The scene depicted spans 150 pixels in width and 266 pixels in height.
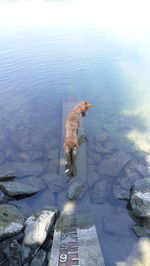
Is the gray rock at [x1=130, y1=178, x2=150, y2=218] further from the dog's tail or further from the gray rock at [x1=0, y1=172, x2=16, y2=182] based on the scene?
the gray rock at [x1=0, y1=172, x2=16, y2=182]

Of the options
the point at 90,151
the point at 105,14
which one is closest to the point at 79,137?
the point at 90,151

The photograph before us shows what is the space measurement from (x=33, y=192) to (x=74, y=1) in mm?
39061

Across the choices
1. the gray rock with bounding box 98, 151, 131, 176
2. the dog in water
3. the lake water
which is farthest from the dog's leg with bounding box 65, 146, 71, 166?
the gray rock with bounding box 98, 151, 131, 176

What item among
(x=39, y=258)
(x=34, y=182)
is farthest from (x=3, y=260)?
(x=34, y=182)

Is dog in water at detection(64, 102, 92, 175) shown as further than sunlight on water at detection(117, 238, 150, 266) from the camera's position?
Yes

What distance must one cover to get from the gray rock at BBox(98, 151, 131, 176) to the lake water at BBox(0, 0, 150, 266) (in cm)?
9

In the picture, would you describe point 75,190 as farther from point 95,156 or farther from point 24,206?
point 95,156

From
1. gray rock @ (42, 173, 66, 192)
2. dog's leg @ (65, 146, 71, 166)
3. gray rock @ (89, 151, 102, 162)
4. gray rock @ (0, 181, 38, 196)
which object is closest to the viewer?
gray rock @ (0, 181, 38, 196)

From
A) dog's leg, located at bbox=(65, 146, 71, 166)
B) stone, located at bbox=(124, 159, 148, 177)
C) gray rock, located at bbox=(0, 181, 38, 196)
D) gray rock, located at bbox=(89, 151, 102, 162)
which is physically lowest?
gray rock, located at bbox=(0, 181, 38, 196)

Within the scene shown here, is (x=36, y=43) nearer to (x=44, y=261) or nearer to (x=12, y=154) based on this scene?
(x=12, y=154)

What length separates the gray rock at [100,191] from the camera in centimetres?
661

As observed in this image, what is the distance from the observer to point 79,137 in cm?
904

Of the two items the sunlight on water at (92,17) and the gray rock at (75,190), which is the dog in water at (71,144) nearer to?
the gray rock at (75,190)

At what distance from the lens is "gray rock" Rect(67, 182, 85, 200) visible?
6622 millimetres
